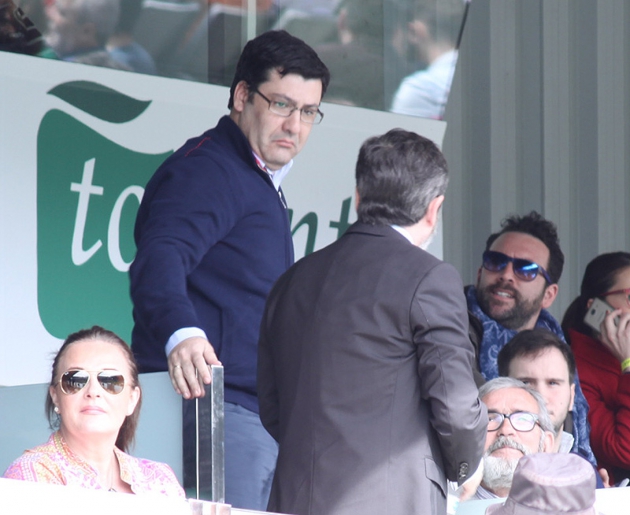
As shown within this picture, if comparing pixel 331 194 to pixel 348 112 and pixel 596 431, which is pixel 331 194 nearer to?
pixel 348 112

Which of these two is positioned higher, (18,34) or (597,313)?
(18,34)

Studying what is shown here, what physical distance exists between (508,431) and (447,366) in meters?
0.97

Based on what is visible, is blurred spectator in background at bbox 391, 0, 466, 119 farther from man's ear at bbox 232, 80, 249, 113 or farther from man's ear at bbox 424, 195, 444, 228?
man's ear at bbox 424, 195, 444, 228

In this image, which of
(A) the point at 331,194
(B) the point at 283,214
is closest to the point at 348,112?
(A) the point at 331,194

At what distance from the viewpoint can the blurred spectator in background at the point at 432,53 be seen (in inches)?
197

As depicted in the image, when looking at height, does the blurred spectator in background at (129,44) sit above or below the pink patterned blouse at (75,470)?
above

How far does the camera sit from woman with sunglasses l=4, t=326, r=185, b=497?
232 cm

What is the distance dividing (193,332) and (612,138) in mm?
4467

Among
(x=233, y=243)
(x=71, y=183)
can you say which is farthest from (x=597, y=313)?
(x=233, y=243)

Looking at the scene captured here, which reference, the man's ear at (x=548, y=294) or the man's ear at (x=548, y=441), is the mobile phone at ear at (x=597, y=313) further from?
the man's ear at (x=548, y=441)

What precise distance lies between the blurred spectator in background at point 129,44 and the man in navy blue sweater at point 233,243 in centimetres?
139

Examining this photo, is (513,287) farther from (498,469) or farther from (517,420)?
(498,469)

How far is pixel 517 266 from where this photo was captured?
425 centimetres

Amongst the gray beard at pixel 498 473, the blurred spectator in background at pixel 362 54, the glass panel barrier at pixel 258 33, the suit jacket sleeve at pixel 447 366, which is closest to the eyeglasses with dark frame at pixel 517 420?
the gray beard at pixel 498 473
